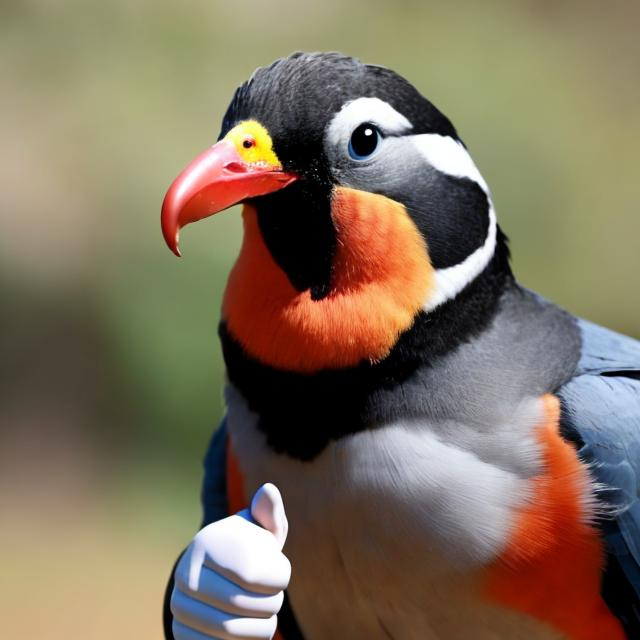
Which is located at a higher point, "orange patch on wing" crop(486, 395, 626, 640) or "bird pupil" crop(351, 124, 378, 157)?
"bird pupil" crop(351, 124, 378, 157)

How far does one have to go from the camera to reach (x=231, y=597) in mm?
1368

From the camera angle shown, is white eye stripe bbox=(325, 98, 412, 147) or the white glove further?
white eye stripe bbox=(325, 98, 412, 147)

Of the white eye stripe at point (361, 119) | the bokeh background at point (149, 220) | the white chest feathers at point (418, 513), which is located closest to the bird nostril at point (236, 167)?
the white eye stripe at point (361, 119)

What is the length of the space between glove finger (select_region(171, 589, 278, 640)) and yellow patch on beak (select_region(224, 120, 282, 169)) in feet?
1.85

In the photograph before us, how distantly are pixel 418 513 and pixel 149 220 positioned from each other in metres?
2.75

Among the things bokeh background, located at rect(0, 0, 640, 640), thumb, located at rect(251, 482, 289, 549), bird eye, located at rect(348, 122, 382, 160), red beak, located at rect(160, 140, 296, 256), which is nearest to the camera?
thumb, located at rect(251, 482, 289, 549)

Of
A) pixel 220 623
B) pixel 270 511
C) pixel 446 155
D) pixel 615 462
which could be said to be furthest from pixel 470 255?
pixel 220 623

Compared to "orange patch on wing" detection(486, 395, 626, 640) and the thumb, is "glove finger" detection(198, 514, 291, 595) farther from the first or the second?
"orange patch on wing" detection(486, 395, 626, 640)

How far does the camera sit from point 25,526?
13.3 ft

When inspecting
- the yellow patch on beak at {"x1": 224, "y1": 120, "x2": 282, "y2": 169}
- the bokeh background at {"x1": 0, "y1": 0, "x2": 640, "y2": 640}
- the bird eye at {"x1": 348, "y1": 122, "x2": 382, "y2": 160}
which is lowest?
the bokeh background at {"x1": 0, "y1": 0, "x2": 640, "y2": 640}

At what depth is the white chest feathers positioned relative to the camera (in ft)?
5.22

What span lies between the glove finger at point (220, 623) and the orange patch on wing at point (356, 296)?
0.36 m

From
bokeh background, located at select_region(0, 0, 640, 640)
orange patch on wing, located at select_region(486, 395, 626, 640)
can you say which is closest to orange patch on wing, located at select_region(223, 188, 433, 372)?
orange patch on wing, located at select_region(486, 395, 626, 640)

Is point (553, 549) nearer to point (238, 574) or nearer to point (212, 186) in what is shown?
point (238, 574)
